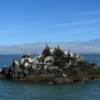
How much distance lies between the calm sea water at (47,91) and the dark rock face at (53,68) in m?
3.63

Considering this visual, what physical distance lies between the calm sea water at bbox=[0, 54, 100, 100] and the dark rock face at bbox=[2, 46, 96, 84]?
3.63 meters

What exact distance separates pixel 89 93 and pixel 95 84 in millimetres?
11888

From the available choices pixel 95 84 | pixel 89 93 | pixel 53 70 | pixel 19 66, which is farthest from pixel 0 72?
pixel 89 93

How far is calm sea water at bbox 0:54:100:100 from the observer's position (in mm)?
82062

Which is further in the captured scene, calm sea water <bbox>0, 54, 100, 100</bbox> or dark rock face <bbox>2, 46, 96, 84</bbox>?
dark rock face <bbox>2, 46, 96, 84</bbox>

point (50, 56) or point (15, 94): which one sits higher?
point (50, 56)

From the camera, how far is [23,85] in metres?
99.3

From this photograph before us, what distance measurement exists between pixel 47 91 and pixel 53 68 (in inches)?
688

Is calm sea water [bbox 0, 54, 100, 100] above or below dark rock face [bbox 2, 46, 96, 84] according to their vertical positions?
below

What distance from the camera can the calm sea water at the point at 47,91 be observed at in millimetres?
82062

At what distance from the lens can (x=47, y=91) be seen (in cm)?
8969

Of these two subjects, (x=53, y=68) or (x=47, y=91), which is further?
(x=53, y=68)

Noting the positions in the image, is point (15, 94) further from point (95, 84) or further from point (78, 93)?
point (95, 84)

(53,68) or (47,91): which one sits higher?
(53,68)
